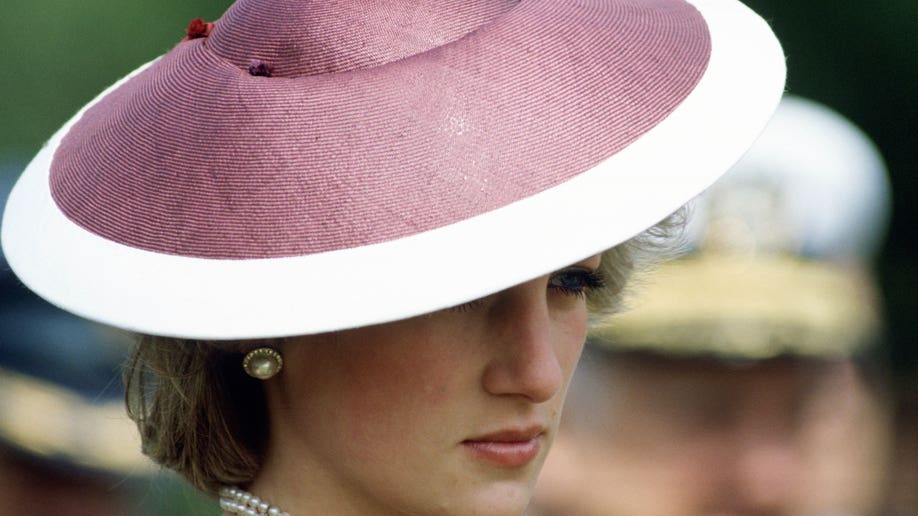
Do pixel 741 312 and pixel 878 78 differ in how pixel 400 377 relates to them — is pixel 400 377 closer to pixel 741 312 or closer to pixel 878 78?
pixel 741 312

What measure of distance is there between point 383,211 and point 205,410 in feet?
1.74

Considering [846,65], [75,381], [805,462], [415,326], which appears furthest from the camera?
[846,65]

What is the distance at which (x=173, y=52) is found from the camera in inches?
81.8

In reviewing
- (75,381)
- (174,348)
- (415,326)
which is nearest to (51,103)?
(75,381)

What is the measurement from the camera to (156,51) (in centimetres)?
446

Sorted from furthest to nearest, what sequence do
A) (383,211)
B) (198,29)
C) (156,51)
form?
(156,51)
(198,29)
(383,211)

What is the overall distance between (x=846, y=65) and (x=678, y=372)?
1.10m

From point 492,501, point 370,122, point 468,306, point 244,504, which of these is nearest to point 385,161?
point 370,122

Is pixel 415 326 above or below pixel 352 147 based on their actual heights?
below

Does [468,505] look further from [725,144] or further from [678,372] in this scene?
[678,372]

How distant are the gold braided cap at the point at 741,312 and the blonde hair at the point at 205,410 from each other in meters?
2.58

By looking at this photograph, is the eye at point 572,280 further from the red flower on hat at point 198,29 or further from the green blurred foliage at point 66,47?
the green blurred foliage at point 66,47

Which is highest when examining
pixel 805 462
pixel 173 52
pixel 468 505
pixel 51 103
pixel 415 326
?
pixel 173 52

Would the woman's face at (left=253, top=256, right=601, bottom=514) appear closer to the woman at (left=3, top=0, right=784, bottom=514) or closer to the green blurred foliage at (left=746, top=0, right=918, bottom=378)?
the woman at (left=3, top=0, right=784, bottom=514)
